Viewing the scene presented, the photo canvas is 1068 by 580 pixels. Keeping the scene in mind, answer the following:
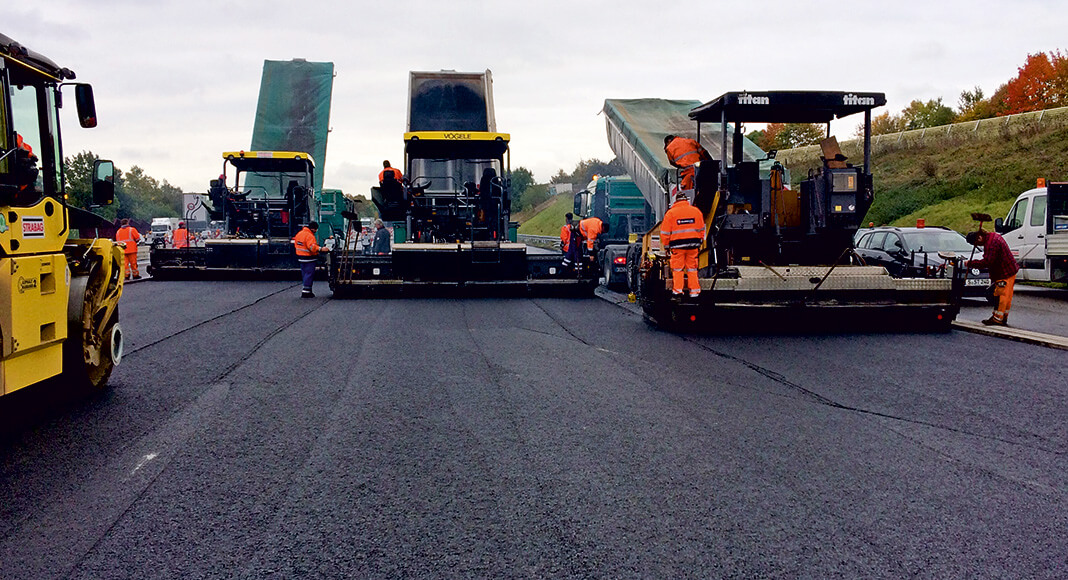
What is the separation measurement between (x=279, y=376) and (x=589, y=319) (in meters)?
5.55

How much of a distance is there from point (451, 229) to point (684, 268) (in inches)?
277

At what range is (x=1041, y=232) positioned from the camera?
15438mm

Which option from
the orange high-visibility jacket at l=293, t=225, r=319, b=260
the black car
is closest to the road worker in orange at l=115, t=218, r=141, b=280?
the orange high-visibility jacket at l=293, t=225, r=319, b=260

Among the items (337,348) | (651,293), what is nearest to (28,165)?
(337,348)

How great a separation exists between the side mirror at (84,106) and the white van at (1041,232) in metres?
14.7

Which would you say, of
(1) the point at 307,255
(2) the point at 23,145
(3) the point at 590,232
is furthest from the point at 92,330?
(3) the point at 590,232

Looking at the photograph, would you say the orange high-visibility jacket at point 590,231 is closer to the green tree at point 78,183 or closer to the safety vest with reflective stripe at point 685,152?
the safety vest with reflective stripe at point 685,152

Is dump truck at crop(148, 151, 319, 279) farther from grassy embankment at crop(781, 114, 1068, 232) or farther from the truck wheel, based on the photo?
grassy embankment at crop(781, 114, 1068, 232)

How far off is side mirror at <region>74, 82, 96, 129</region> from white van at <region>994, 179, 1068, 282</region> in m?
14.7

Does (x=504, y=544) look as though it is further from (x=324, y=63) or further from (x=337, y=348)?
(x=324, y=63)

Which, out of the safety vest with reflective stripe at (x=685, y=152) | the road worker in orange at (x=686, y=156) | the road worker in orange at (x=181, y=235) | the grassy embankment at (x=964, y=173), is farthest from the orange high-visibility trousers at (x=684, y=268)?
the grassy embankment at (x=964, y=173)

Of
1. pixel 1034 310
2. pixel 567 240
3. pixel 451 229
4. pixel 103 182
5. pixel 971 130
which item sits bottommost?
pixel 1034 310

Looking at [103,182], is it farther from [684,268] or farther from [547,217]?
[547,217]

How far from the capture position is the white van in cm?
1510
